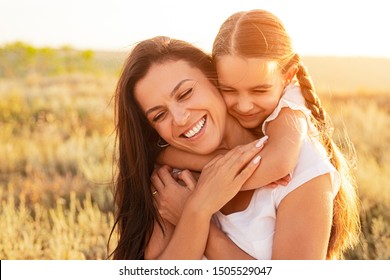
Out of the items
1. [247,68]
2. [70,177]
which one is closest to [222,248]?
[247,68]

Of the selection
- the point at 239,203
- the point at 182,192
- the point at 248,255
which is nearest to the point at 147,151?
the point at 182,192

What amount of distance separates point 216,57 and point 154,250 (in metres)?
0.76

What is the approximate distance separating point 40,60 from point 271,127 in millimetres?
33030

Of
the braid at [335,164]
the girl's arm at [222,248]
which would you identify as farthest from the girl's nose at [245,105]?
the girl's arm at [222,248]

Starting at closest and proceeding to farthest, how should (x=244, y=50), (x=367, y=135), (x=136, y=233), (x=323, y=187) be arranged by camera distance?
(x=323, y=187) → (x=244, y=50) → (x=136, y=233) → (x=367, y=135)

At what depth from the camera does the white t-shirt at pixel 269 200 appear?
2.32m

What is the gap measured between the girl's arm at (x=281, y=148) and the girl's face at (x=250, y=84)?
0.34 ft

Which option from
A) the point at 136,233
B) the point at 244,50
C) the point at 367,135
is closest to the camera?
the point at 244,50

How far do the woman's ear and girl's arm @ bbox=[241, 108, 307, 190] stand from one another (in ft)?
0.67

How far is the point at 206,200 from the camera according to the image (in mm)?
2414

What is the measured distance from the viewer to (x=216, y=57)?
103 inches

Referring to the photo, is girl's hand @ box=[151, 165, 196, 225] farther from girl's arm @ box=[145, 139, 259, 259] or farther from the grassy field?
the grassy field

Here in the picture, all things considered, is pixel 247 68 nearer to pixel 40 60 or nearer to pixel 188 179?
pixel 188 179
